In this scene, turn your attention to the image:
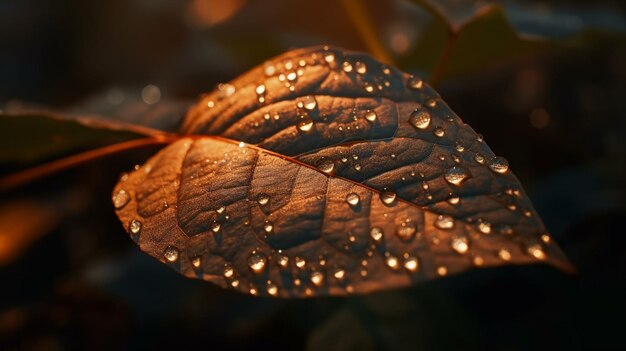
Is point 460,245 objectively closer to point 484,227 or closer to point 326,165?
point 484,227

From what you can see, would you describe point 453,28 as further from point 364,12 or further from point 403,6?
point 403,6

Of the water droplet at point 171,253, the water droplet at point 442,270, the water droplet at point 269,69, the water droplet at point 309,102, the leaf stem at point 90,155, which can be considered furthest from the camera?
the leaf stem at point 90,155

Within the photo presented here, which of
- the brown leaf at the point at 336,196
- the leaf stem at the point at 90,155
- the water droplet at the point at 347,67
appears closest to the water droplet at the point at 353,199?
the brown leaf at the point at 336,196

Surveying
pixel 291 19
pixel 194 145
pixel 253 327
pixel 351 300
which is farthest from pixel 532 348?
pixel 291 19

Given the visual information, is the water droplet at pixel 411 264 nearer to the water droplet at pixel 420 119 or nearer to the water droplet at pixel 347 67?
the water droplet at pixel 420 119

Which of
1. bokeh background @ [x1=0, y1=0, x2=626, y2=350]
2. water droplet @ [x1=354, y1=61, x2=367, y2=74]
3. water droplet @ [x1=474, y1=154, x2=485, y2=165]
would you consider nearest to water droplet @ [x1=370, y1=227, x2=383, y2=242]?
water droplet @ [x1=474, y1=154, x2=485, y2=165]
